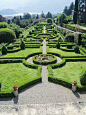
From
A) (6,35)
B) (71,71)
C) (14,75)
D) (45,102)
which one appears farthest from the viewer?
(6,35)

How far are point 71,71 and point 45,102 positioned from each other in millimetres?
6982

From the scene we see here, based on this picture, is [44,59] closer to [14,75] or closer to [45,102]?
[14,75]

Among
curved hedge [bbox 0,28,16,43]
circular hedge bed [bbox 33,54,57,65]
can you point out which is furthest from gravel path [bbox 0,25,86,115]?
curved hedge [bbox 0,28,16,43]

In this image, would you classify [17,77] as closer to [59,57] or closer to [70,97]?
[70,97]

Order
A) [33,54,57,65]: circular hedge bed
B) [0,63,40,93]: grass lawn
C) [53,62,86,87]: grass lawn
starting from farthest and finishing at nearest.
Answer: [33,54,57,65]: circular hedge bed < [53,62,86,87]: grass lawn < [0,63,40,93]: grass lawn

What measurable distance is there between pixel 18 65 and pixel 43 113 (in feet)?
33.3

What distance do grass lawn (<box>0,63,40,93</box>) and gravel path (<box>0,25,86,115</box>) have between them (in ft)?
4.39

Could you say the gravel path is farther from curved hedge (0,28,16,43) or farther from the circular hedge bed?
curved hedge (0,28,16,43)

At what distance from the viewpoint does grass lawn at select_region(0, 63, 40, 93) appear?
13.3 m

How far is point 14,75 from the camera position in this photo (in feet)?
51.0

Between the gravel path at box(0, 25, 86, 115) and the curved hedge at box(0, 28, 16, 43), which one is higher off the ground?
the curved hedge at box(0, 28, 16, 43)

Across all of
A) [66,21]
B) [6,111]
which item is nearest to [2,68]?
[6,111]

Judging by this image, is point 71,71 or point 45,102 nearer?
point 45,102

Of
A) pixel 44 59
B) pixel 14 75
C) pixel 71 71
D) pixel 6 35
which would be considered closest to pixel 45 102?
pixel 14 75
